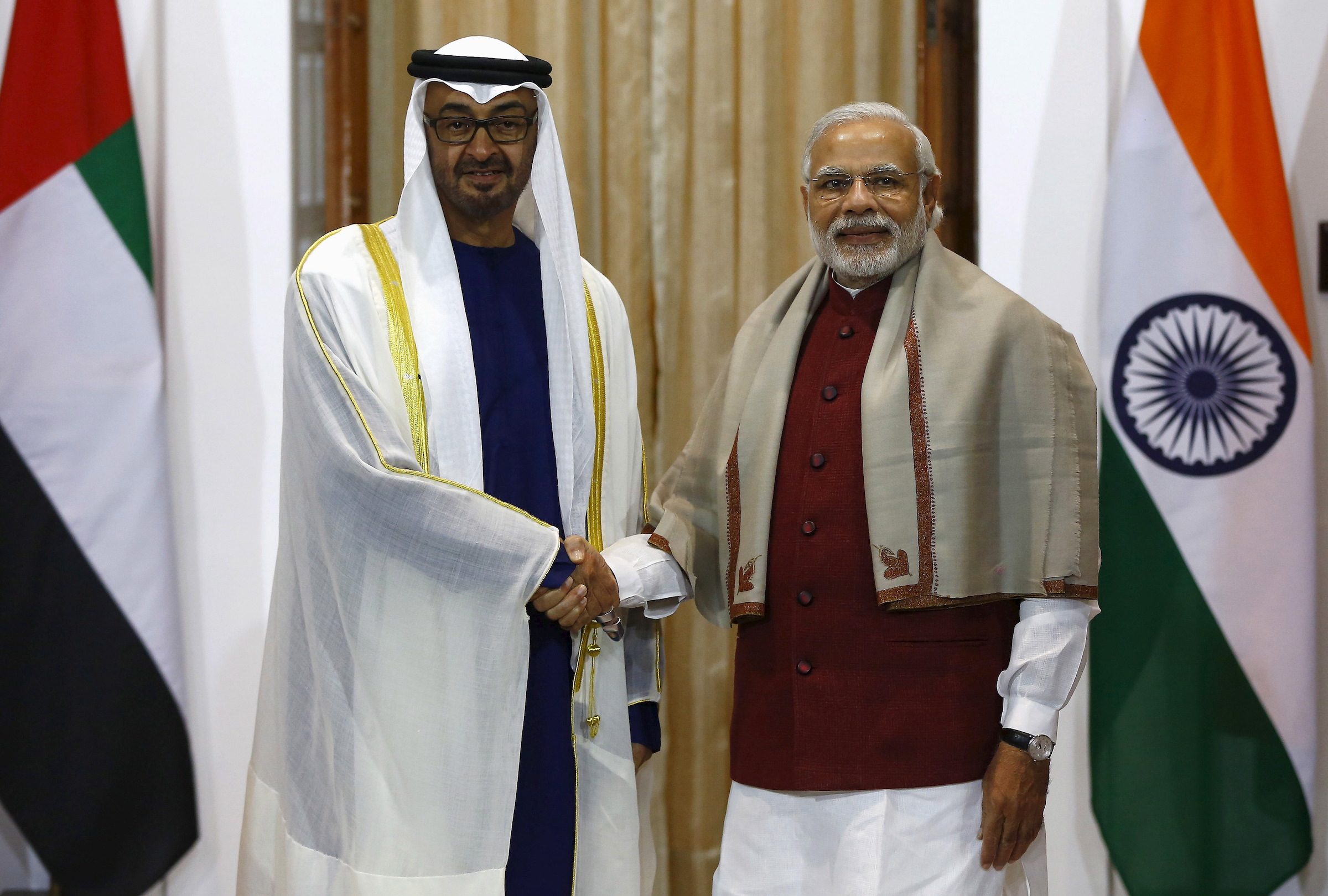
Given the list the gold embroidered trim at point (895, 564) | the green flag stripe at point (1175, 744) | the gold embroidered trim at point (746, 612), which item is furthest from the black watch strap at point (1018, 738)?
the green flag stripe at point (1175, 744)

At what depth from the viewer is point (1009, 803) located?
6.43ft

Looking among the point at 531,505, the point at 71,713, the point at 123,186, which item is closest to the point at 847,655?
the point at 531,505

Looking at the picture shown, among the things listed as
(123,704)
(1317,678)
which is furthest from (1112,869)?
(123,704)

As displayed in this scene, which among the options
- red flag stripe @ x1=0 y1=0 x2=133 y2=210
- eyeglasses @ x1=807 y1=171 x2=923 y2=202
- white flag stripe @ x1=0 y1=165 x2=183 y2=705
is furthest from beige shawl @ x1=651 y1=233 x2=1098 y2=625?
red flag stripe @ x1=0 y1=0 x2=133 y2=210

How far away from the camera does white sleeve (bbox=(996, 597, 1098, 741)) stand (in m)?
1.96

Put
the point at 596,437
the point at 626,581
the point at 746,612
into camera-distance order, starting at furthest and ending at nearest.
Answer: the point at 596,437 → the point at 626,581 → the point at 746,612

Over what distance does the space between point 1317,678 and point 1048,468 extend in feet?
5.56

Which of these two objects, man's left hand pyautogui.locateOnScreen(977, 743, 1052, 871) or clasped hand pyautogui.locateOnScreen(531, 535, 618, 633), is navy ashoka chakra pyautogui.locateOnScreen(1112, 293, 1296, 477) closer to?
man's left hand pyautogui.locateOnScreen(977, 743, 1052, 871)

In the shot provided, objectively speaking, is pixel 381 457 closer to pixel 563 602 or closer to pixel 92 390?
pixel 563 602

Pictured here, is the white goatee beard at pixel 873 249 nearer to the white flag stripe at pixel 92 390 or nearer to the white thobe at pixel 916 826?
the white thobe at pixel 916 826

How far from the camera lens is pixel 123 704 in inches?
122

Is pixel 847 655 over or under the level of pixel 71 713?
over

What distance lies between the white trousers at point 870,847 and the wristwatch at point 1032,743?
0.11m

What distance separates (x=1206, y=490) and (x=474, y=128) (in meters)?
1.97
